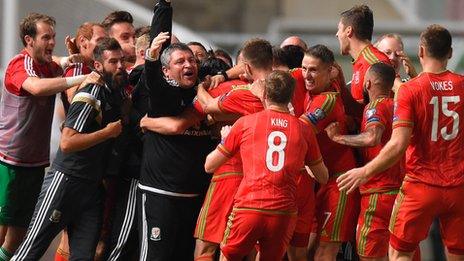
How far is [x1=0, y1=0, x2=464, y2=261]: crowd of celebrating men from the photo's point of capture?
12.6 metres

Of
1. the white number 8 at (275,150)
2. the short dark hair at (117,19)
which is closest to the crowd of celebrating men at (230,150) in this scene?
the white number 8 at (275,150)

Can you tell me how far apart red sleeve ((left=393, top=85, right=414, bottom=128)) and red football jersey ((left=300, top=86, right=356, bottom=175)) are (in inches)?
26.5

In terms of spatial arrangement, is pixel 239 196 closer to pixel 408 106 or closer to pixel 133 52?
pixel 408 106

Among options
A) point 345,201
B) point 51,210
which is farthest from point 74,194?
point 345,201

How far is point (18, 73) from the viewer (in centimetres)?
1429

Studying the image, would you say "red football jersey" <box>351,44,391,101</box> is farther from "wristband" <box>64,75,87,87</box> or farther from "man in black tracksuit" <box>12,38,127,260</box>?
"wristband" <box>64,75,87,87</box>

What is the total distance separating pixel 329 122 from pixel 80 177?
7.42 ft

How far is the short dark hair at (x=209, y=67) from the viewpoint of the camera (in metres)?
13.9

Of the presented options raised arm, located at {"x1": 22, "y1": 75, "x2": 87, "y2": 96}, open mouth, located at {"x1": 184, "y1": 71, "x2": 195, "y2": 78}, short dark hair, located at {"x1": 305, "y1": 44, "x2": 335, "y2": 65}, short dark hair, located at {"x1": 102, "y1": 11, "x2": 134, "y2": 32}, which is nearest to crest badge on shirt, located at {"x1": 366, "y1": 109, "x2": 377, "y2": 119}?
short dark hair, located at {"x1": 305, "y1": 44, "x2": 335, "y2": 65}

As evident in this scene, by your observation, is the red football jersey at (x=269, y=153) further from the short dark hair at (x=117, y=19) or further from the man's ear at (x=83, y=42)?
the short dark hair at (x=117, y=19)

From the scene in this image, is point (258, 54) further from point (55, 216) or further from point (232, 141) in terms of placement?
point (55, 216)

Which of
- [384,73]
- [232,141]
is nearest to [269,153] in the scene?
[232,141]

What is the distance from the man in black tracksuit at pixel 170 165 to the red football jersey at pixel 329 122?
3.22ft

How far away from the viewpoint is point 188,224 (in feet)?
44.5
